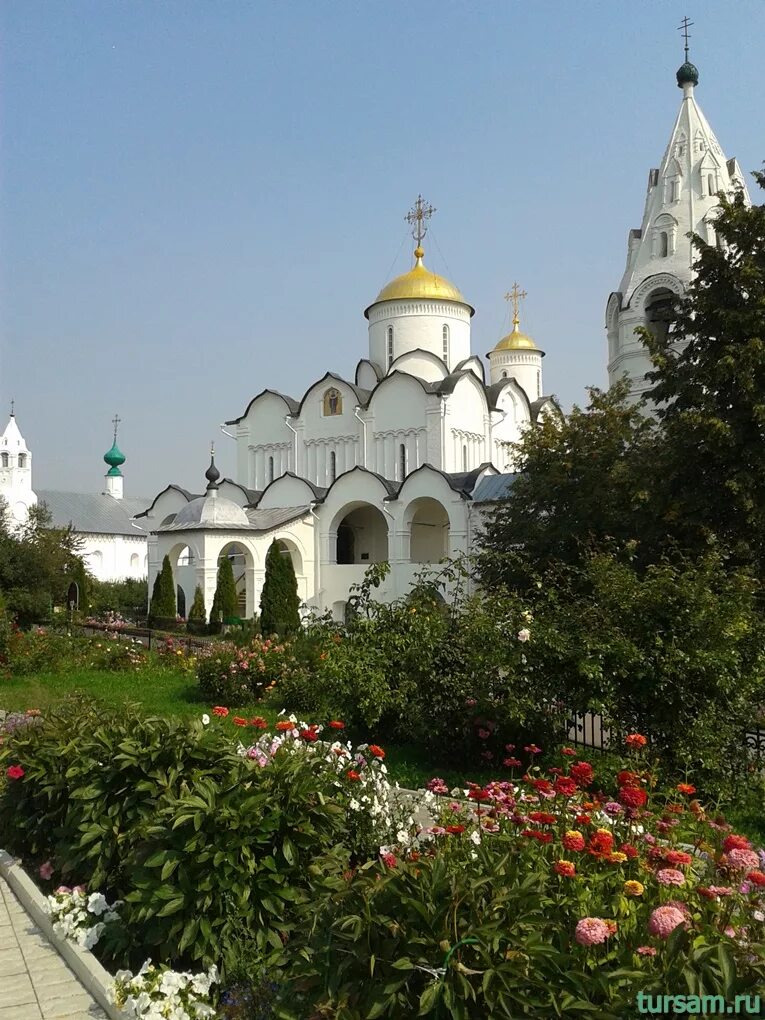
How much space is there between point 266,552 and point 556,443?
13.1 meters

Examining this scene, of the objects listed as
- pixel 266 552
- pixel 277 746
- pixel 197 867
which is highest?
pixel 266 552

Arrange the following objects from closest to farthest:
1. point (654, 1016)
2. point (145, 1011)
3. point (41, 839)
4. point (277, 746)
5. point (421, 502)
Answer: point (654, 1016)
point (145, 1011)
point (277, 746)
point (41, 839)
point (421, 502)

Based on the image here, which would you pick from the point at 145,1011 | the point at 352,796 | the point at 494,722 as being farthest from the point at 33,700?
the point at 145,1011

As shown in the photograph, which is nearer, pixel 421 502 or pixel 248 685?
pixel 248 685

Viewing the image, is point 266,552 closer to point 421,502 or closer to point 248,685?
point 421,502

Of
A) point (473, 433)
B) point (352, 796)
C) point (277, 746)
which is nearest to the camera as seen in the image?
point (352, 796)

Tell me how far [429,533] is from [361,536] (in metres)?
2.81

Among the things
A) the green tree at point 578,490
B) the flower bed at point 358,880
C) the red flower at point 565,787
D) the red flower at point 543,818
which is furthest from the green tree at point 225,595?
the red flower at point 543,818

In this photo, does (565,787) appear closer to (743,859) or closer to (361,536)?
(743,859)

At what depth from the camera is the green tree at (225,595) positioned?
2564 cm

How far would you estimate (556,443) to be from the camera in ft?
58.0

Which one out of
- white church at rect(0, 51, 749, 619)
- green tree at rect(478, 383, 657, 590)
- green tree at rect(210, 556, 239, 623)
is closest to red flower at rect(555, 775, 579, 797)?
green tree at rect(478, 383, 657, 590)

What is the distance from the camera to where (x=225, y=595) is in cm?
2619

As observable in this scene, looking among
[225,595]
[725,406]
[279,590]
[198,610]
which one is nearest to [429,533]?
[279,590]
